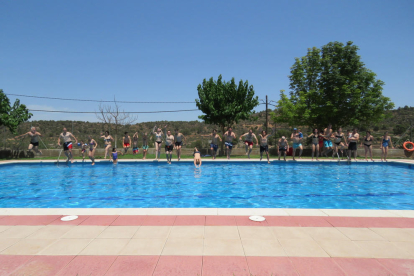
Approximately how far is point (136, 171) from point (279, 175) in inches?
266

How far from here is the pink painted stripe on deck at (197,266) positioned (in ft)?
9.32

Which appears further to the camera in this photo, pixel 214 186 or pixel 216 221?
pixel 214 186

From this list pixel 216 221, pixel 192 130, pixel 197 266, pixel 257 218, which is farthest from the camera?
pixel 192 130

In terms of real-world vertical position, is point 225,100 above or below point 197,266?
above

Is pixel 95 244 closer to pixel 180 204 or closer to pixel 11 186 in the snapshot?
pixel 180 204

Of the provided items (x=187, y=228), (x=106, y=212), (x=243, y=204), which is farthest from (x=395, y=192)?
(x=106, y=212)

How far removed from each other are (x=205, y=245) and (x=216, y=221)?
989 millimetres

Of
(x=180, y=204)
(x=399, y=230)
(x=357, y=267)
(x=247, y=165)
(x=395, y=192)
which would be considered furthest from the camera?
(x=247, y=165)

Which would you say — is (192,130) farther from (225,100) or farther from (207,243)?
(207,243)

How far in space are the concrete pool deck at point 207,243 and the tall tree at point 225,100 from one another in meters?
13.4

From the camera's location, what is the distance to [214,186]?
941 cm

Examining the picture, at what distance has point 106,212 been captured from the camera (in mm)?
5062

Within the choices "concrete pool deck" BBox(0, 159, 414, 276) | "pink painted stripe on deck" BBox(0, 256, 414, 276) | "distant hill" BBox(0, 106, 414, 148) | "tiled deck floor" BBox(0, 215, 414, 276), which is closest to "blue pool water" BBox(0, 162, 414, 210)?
"concrete pool deck" BBox(0, 159, 414, 276)

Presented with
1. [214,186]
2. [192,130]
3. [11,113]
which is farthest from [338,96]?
[192,130]
